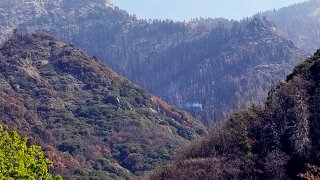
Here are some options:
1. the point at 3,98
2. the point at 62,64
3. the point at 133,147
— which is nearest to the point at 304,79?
the point at 133,147

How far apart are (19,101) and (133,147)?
31.8 m

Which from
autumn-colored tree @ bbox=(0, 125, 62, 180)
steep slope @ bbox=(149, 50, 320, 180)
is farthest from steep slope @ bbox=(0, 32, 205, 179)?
autumn-colored tree @ bbox=(0, 125, 62, 180)

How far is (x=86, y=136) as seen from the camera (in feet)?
430

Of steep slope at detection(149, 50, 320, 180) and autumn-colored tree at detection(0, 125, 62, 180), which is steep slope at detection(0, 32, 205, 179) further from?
autumn-colored tree at detection(0, 125, 62, 180)

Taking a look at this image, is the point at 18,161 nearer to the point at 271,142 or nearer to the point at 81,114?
the point at 271,142

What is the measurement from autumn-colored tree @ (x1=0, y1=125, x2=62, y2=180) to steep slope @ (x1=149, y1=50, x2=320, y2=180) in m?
28.0

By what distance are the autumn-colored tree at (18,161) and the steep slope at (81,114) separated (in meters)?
86.3

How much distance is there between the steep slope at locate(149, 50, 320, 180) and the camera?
43.6m

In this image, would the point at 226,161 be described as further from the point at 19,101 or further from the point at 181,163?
the point at 19,101

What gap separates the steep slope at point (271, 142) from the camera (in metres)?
43.6

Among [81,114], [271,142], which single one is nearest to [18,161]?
[271,142]

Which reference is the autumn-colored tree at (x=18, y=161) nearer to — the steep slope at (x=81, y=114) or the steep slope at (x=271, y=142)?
the steep slope at (x=271, y=142)

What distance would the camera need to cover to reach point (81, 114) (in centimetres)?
14412

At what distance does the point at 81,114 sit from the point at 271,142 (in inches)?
4002
